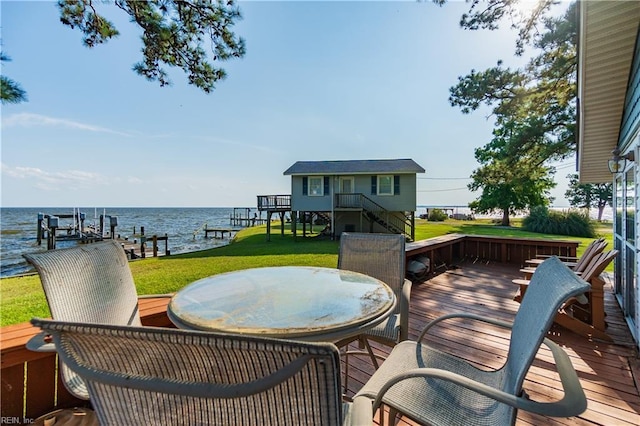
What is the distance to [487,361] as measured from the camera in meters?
2.71

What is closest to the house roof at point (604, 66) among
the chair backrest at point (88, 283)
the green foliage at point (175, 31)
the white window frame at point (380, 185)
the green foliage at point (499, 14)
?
the green foliage at point (499, 14)

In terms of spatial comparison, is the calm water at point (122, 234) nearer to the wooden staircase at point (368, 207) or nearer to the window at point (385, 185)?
the wooden staircase at point (368, 207)

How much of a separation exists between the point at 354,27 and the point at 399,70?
7.17 ft

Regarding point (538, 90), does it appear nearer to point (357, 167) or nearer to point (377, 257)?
point (357, 167)

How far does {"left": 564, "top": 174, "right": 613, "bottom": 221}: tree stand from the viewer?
3120cm

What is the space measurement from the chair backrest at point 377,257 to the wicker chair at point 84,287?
1.76 m

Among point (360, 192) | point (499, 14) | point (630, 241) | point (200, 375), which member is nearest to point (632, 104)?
point (630, 241)

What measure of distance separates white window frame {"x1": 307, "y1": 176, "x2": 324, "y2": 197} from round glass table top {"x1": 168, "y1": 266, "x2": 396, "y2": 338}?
14699 mm

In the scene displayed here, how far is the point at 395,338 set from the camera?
2.14 m

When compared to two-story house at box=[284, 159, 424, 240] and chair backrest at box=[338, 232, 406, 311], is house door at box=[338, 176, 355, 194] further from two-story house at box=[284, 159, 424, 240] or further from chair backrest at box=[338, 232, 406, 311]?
chair backrest at box=[338, 232, 406, 311]

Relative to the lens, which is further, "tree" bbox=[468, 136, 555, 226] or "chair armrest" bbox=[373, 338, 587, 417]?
"tree" bbox=[468, 136, 555, 226]

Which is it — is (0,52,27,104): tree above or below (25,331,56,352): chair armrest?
above

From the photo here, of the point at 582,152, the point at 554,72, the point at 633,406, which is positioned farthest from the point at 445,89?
the point at 633,406

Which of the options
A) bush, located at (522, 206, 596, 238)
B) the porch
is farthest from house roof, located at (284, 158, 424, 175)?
the porch
